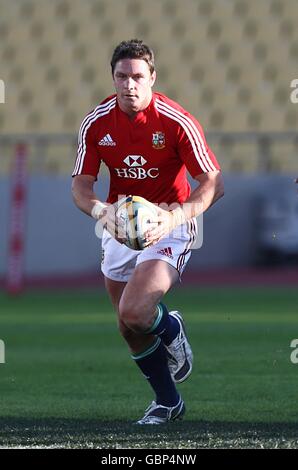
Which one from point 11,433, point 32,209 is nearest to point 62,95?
point 32,209

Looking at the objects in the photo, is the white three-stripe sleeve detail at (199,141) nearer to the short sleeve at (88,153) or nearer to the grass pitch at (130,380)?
the short sleeve at (88,153)

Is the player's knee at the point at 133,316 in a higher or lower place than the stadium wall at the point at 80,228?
higher

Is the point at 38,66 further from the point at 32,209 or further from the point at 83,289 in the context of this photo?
the point at 83,289

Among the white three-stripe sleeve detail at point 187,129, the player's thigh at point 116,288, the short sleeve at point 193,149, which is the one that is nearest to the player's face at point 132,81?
the white three-stripe sleeve detail at point 187,129

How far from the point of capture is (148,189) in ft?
20.5

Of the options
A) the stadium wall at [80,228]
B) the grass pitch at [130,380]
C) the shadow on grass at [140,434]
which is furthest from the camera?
the stadium wall at [80,228]

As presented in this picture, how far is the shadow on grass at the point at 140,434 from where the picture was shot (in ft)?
17.0

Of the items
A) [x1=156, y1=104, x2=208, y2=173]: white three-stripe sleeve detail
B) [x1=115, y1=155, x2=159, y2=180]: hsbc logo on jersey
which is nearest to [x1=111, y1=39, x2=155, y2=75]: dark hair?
[x1=156, y1=104, x2=208, y2=173]: white three-stripe sleeve detail

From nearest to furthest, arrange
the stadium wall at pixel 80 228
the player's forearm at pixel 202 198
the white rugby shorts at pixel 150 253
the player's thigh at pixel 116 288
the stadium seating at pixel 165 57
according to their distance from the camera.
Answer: the player's forearm at pixel 202 198
the white rugby shorts at pixel 150 253
the player's thigh at pixel 116 288
the stadium wall at pixel 80 228
the stadium seating at pixel 165 57

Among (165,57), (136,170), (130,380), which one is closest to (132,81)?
(136,170)

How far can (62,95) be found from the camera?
2059cm

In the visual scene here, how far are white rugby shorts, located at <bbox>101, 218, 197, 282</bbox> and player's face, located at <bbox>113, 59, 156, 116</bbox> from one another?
2.46ft

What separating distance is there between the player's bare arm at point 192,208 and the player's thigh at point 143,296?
238 millimetres

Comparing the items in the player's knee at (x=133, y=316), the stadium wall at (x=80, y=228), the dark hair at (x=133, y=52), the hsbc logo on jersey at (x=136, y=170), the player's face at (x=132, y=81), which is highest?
the dark hair at (x=133, y=52)
